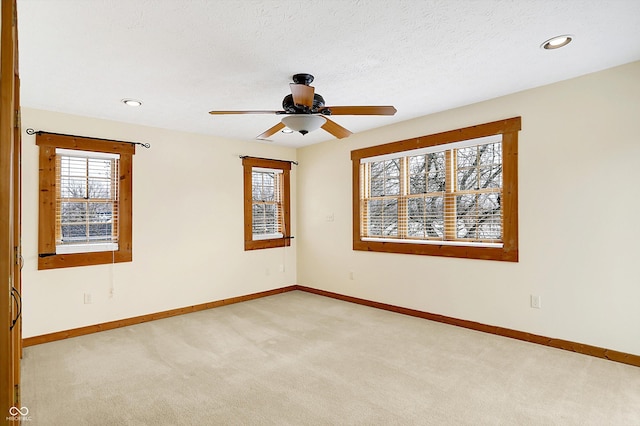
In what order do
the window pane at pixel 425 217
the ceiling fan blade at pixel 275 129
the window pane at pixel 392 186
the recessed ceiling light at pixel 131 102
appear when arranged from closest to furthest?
the ceiling fan blade at pixel 275 129 → the recessed ceiling light at pixel 131 102 → the window pane at pixel 425 217 → the window pane at pixel 392 186

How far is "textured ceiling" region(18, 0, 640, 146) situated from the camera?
2.12 m

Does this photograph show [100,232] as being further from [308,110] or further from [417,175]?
[417,175]

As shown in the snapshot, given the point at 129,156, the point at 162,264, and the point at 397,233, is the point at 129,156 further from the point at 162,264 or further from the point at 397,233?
the point at 397,233

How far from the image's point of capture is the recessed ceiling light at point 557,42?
2486 millimetres

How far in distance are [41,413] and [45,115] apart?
10.1 ft

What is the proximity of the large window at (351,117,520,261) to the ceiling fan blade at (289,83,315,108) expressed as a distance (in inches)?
85.3

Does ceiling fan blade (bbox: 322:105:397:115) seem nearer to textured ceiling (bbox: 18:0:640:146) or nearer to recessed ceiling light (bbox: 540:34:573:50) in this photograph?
textured ceiling (bbox: 18:0:640:146)

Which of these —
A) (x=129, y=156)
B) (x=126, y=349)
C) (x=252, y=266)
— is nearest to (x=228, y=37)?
(x=129, y=156)

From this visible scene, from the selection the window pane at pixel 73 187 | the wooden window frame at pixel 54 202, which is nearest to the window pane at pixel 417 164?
the wooden window frame at pixel 54 202

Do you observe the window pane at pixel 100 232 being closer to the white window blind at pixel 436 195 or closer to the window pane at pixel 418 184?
the white window blind at pixel 436 195

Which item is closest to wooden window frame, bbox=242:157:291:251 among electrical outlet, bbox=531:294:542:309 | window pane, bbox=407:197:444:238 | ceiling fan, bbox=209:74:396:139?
window pane, bbox=407:197:444:238

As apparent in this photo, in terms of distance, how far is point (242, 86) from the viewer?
3293mm

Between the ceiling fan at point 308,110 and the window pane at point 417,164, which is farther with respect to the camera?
the window pane at point 417,164

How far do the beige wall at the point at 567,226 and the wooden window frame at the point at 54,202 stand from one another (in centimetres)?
369
